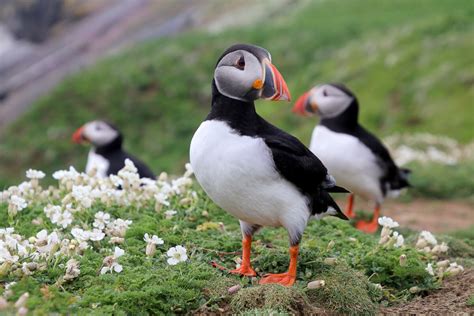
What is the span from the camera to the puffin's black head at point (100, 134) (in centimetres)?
1155

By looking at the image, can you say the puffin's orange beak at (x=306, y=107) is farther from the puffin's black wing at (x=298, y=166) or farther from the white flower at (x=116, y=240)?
the white flower at (x=116, y=240)

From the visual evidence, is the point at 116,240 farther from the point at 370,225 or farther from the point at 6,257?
the point at 370,225

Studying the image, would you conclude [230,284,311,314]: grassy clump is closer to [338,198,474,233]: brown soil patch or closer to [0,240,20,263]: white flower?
[0,240,20,263]: white flower

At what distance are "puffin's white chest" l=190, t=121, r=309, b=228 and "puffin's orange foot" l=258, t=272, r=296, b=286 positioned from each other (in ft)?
1.28

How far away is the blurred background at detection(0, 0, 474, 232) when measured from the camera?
664 inches

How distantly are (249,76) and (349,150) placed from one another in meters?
3.84

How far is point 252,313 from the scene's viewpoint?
480cm

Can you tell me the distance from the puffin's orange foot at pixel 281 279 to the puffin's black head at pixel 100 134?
653 centimetres

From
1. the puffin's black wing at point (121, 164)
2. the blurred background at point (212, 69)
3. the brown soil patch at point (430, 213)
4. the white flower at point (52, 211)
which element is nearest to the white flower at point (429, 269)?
the white flower at point (52, 211)

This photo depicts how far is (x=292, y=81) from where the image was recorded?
80.4 ft

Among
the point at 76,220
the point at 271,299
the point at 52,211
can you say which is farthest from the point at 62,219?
the point at 271,299

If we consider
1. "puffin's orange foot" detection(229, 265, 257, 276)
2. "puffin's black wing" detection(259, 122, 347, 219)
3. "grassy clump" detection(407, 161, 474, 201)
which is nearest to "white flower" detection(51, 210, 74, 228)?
"puffin's orange foot" detection(229, 265, 257, 276)

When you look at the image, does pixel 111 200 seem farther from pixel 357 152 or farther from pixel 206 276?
pixel 357 152

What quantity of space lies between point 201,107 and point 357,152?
1635cm
